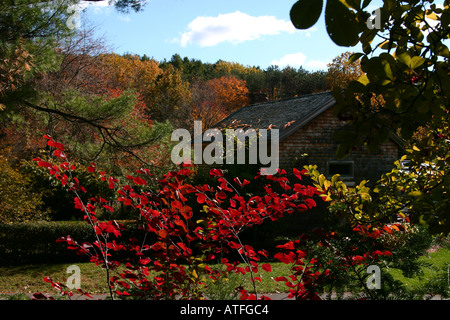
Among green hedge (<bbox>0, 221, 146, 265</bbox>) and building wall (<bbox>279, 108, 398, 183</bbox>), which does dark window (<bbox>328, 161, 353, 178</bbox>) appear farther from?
green hedge (<bbox>0, 221, 146, 265</bbox>)

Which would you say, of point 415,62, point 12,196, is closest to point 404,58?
point 415,62

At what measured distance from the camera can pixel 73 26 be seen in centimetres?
854

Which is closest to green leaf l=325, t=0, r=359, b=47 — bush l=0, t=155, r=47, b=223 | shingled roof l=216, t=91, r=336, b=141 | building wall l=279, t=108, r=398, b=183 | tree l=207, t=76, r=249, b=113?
bush l=0, t=155, r=47, b=223

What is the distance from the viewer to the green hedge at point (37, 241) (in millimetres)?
10516

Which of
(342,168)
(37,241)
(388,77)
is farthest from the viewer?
(342,168)

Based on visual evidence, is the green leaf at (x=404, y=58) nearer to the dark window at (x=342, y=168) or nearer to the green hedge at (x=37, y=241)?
the green hedge at (x=37, y=241)

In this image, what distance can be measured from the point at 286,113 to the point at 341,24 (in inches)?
564

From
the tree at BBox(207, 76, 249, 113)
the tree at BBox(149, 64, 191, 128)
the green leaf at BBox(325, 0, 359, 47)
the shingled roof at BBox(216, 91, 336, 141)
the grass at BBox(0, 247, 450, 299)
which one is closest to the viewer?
the green leaf at BBox(325, 0, 359, 47)

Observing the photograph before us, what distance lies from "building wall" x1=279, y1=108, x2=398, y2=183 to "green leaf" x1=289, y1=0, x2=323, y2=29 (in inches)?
494

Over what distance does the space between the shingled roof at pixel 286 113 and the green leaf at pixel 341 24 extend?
11.2 metres

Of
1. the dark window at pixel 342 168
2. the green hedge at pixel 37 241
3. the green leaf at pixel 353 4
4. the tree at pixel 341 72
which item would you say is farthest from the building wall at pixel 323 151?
the tree at pixel 341 72

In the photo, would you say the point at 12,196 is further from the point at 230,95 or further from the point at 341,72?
the point at 230,95

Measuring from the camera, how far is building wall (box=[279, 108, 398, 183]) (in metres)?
14.0

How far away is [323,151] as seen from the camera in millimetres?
14547
